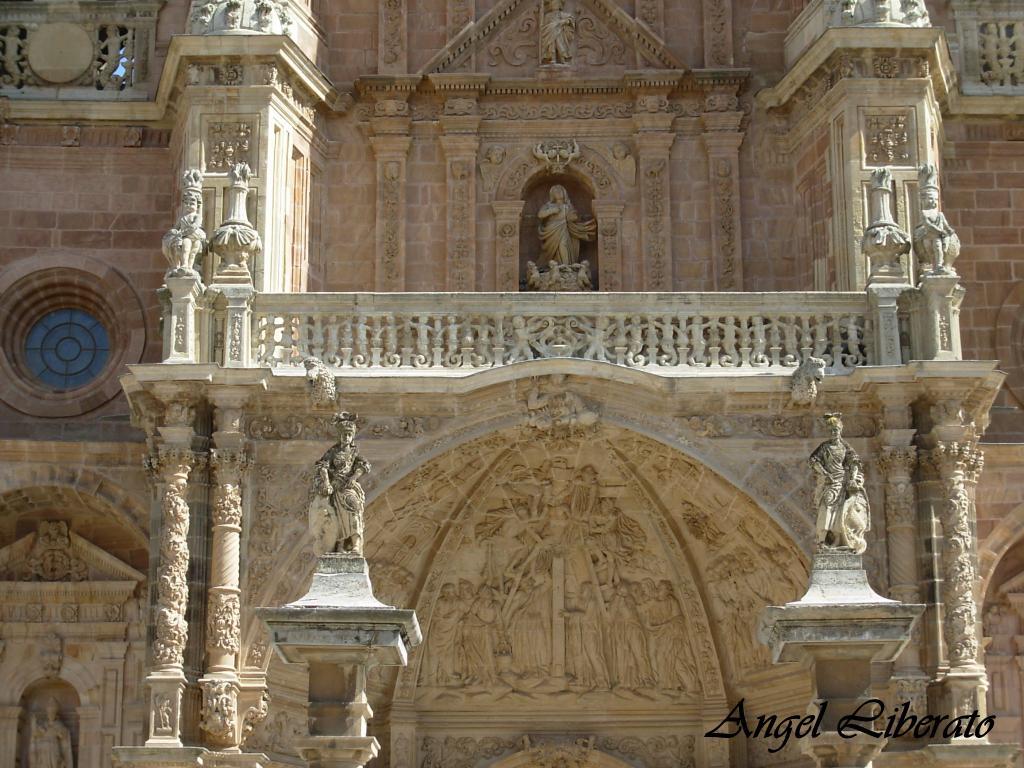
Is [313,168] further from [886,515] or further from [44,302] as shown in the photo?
[886,515]

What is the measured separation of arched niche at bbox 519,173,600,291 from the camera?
26438mm

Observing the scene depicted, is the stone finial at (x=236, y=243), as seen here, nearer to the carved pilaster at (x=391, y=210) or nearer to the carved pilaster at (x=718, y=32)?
the carved pilaster at (x=391, y=210)

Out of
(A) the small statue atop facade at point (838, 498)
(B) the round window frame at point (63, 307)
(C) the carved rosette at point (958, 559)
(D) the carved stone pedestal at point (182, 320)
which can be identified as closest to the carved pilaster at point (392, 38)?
(B) the round window frame at point (63, 307)

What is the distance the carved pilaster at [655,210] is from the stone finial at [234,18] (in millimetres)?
4464

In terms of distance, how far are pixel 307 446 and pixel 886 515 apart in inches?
230

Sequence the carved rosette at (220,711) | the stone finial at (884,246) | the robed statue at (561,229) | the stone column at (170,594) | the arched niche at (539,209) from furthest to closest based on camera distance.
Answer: the arched niche at (539,209) → the robed statue at (561,229) → the stone finial at (884,246) → the carved rosette at (220,711) → the stone column at (170,594)

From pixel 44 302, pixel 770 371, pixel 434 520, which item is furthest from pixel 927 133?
pixel 44 302

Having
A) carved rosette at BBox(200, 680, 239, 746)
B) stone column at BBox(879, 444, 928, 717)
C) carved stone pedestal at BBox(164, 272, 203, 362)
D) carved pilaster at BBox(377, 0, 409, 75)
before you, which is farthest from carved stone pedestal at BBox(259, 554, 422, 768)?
carved pilaster at BBox(377, 0, 409, 75)

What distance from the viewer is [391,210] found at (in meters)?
26.3

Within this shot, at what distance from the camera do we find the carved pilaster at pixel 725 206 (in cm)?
2600

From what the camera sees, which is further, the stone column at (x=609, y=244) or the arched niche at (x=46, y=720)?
the stone column at (x=609, y=244)

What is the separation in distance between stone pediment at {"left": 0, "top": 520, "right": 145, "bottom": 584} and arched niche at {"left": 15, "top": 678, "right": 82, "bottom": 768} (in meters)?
1.17

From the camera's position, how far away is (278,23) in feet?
82.8

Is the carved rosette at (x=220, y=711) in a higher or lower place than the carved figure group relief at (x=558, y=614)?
lower
